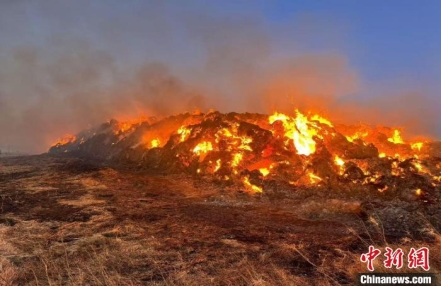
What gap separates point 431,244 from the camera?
977cm

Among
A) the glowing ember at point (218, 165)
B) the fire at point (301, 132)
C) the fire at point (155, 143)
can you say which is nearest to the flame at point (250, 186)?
the glowing ember at point (218, 165)

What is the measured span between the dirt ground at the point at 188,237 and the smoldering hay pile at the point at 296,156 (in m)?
2.00

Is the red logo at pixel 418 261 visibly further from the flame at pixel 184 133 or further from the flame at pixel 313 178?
the flame at pixel 184 133

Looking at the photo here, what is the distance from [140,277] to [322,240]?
650 centimetres

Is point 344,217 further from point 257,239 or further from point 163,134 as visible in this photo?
point 163,134

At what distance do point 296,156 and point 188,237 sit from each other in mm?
13259

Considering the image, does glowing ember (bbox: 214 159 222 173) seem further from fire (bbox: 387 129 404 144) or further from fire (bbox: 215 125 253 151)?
fire (bbox: 387 129 404 144)

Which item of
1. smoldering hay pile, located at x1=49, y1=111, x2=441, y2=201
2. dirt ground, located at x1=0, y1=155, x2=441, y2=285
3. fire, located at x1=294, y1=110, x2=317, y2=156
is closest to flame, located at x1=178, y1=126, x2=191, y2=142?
smoldering hay pile, located at x1=49, y1=111, x2=441, y2=201

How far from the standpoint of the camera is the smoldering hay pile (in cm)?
1802

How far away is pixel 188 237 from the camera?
11031 mm

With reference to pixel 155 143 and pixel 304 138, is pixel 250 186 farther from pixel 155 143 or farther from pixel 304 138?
pixel 155 143

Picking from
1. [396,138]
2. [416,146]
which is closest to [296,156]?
[416,146]

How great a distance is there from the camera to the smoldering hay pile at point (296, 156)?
1802 centimetres

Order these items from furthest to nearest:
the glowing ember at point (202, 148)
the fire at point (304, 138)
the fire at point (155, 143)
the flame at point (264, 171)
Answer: the fire at point (155, 143)
the glowing ember at point (202, 148)
the fire at point (304, 138)
the flame at point (264, 171)
